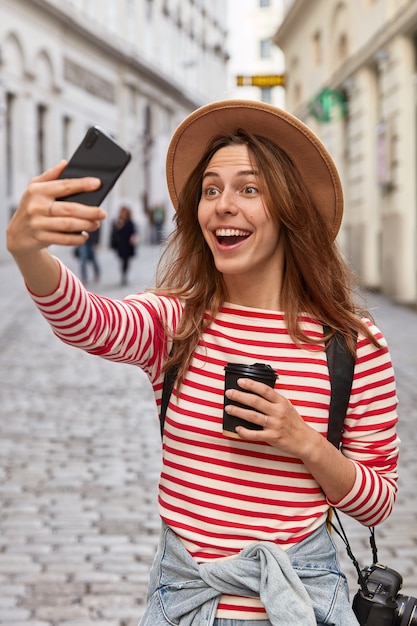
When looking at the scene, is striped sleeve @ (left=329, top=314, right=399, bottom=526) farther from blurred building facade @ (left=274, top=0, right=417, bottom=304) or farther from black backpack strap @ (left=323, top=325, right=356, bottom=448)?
blurred building facade @ (left=274, top=0, right=417, bottom=304)

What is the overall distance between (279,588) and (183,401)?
42 cm

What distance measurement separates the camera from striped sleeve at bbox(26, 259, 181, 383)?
2.03m

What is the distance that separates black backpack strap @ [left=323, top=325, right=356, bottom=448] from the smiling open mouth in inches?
11.0

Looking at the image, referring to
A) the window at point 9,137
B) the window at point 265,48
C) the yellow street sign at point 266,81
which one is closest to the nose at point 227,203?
the yellow street sign at point 266,81

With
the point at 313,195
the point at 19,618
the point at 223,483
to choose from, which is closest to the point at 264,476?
the point at 223,483

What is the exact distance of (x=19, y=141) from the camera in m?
33.8

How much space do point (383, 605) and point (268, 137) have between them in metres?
0.98

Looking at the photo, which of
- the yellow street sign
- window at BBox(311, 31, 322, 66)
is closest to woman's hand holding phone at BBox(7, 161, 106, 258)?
the yellow street sign

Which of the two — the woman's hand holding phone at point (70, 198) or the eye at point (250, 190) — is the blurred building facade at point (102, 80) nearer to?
the eye at point (250, 190)

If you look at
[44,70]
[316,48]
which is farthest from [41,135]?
[316,48]

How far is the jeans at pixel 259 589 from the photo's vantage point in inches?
82.0

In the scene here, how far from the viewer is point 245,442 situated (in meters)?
2.19

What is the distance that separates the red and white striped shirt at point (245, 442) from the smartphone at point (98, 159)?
1.25 ft

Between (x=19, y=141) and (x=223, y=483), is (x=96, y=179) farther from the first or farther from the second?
(x=19, y=141)
